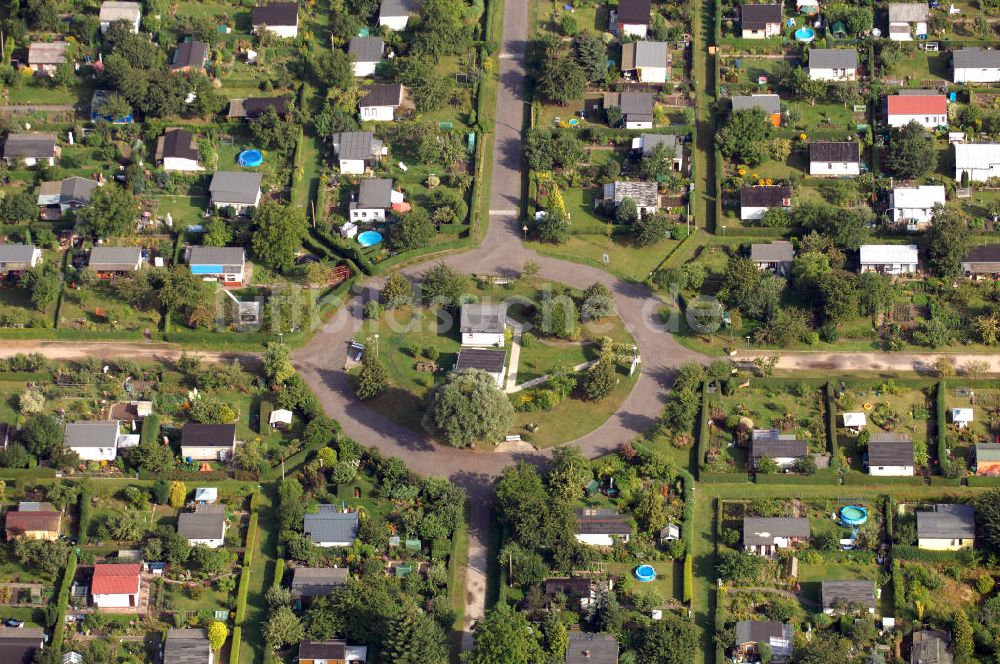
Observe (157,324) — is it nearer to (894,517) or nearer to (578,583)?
(578,583)

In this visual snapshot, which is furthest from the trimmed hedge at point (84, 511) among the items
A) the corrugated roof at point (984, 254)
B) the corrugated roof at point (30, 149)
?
the corrugated roof at point (984, 254)

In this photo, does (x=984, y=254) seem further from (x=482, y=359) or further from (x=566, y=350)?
(x=482, y=359)

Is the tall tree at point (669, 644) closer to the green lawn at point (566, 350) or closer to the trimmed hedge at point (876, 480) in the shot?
the trimmed hedge at point (876, 480)

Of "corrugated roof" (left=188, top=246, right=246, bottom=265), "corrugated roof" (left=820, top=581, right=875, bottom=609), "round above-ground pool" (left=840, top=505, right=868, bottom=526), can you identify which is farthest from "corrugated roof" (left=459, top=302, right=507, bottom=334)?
"corrugated roof" (left=820, top=581, right=875, bottom=609)

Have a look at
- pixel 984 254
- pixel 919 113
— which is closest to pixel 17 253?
pixel 919 113

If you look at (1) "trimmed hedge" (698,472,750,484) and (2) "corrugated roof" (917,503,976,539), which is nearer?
(2) "corrugated roof" (917,503,976,539)

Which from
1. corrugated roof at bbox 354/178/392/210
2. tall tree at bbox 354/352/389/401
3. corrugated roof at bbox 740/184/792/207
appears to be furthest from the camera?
corrugated roof at bbox 354/178/392/210

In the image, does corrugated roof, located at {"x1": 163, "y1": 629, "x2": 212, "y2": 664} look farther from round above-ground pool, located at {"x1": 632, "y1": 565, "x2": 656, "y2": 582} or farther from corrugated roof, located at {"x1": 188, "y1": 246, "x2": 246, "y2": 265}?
corrugated roof, located at {"x1": 188, "y1": 246, "x2": 246, "y2": 265}
